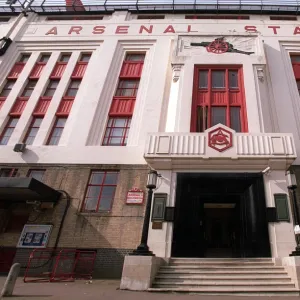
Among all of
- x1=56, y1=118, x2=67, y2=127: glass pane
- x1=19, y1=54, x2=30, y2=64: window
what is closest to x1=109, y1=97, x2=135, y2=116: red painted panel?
x1=56, y1=118, x2=67, y2=127: glass pane

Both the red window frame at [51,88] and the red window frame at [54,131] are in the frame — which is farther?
the red window frame at [51,88]

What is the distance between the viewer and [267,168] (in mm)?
12367

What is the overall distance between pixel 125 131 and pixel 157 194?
5.48 metres

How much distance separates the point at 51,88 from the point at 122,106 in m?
6.07

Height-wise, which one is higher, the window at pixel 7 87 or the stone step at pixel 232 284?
the window at pixel 7 87

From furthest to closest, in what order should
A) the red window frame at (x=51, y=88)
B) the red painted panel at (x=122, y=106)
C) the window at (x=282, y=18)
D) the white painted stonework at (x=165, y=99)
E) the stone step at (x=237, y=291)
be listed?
the window at (x=282, y=18) < the red window frame at (x=51, y=88) < the red painted panel at (x=122, y=106) < the white painted stonework at (x=165, y=99) < the stone step at (x=237, y=291)

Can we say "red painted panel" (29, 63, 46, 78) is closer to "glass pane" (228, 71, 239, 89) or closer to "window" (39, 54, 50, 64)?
"window" (39, 54, 50, 64)

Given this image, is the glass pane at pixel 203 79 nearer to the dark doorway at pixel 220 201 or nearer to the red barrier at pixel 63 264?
the dark doorway at pixel 220 201

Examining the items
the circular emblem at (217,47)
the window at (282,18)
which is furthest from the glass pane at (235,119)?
the window at (282,18)

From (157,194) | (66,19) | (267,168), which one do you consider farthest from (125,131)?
(66,19)

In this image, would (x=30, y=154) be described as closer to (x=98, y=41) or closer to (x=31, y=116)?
(x=31, y=116)

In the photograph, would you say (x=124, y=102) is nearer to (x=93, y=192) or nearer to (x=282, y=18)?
(x=93, y=192)

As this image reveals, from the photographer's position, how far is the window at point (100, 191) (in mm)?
13424

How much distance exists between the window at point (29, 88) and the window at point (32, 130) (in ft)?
8.96
